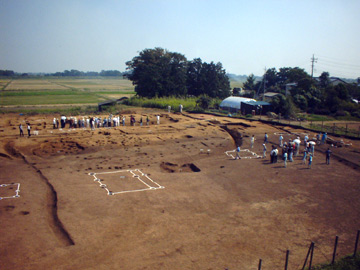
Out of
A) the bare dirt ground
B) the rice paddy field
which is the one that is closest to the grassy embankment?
the rice paddy field

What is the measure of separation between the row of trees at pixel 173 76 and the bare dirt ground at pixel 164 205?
32.9 metres

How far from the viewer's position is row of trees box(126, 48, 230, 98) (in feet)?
209

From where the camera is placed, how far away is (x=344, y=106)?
5491cm

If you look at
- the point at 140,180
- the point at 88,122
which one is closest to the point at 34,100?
the point at 88,122

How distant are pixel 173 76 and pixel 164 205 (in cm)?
5027

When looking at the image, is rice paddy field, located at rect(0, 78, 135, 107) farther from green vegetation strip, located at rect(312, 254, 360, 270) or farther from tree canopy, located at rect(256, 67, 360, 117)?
green vegetation strip, located at rect(312, 254, 360, 270)

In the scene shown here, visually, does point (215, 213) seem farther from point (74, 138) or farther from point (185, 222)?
point (74, 138)

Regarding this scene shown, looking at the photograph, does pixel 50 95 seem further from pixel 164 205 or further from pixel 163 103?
pixel 164 205

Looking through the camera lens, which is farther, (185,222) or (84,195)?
(84,195)

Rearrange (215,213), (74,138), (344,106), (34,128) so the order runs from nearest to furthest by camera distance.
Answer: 1. (215,213)
2. (74,138)
3. (34,128)
4. (344,106)

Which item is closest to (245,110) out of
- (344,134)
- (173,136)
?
(344,134)

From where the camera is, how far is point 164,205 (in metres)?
18.1

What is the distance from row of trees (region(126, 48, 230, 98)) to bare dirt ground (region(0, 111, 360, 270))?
32.9 m

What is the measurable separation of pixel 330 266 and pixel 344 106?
50008 millimetres
